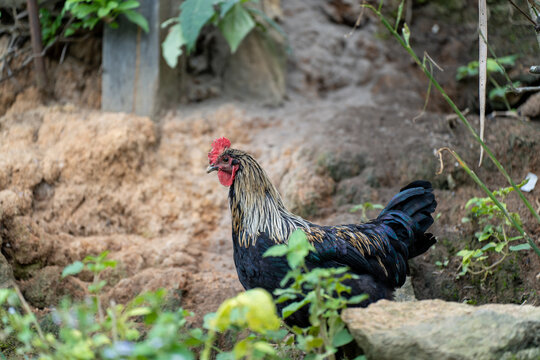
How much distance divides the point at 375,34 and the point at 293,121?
2.39 meters

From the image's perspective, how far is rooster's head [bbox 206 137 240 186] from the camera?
3.72 meters

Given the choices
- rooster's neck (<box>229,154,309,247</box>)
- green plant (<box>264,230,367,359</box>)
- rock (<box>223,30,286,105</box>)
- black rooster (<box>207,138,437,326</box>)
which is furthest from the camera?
rock (<box>223,30,286,105</box>)

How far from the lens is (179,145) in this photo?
5766 mm

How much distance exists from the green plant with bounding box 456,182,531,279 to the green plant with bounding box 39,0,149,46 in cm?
367

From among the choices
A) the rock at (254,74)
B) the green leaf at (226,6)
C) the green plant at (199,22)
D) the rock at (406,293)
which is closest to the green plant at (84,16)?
the green plant at (199,22)

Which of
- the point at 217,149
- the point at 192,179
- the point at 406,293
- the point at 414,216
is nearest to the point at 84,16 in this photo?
the point at 192,179

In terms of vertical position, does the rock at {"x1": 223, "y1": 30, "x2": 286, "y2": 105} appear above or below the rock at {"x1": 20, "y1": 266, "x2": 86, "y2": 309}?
above

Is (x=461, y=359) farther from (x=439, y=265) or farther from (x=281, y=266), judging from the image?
(x=439, y=265)

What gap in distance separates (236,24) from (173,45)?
0.75 meters

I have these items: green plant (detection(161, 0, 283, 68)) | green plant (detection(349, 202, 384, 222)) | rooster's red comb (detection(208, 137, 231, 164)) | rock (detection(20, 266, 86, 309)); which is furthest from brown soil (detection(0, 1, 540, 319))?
rooster's red comb (detection(208, 137, 231, 164))

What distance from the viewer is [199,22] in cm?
537

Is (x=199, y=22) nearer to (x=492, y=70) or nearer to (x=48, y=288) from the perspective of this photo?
(x=48, y=288)

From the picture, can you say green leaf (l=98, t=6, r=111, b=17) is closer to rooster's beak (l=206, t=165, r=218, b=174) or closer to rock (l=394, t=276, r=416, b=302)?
rooster's beak (l=206, t=165, r=218, b=174)

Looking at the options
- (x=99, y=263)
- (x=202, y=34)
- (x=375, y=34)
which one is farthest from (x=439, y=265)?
(x=375, y=34)
